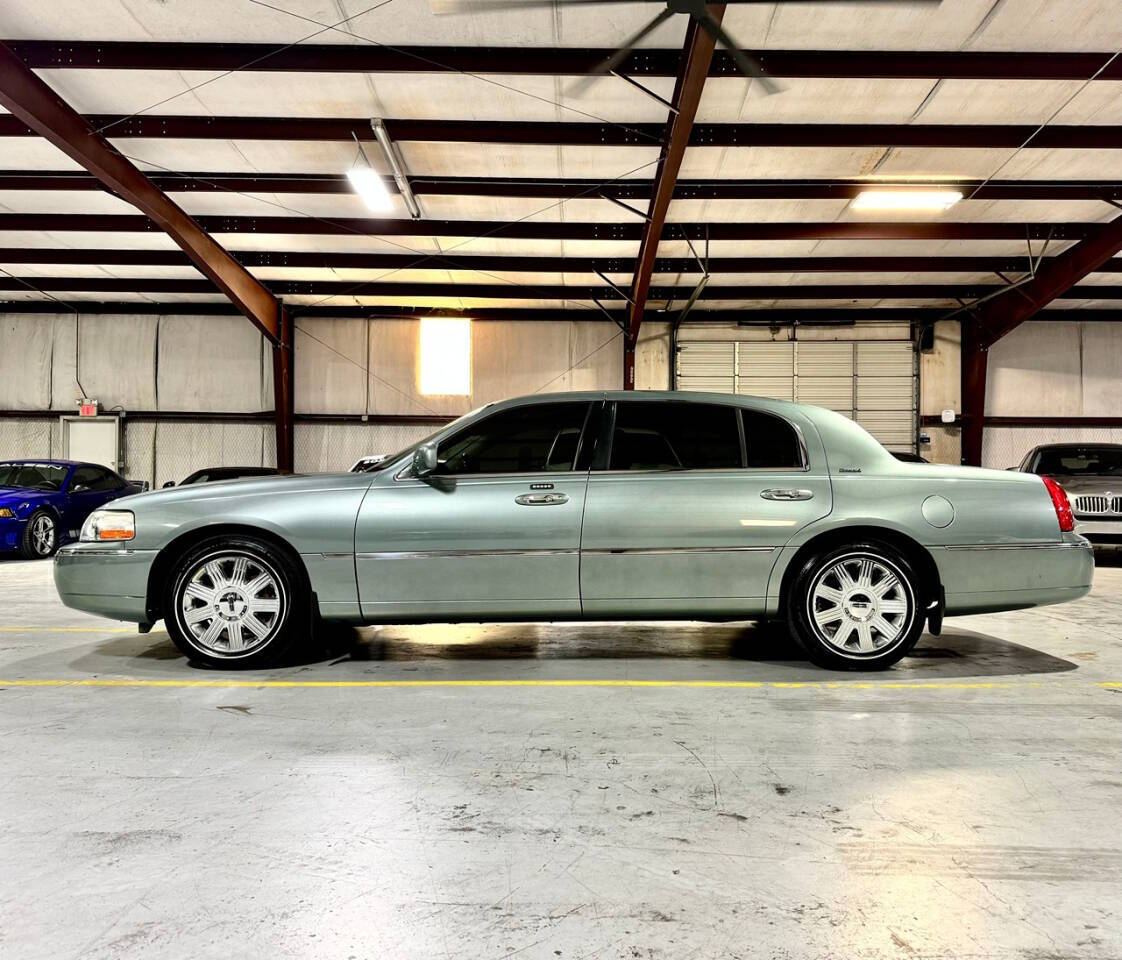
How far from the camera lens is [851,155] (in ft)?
33.4

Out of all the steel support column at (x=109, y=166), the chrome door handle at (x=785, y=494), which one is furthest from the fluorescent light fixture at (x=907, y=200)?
the steel support column at (x=109, y=166)

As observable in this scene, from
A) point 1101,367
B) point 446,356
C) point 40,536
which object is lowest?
point 40,536

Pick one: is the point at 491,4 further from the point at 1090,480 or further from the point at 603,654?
the point at 1090,480

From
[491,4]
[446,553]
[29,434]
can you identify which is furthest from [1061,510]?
[29,434]

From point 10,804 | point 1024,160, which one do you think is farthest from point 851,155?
point 10,804

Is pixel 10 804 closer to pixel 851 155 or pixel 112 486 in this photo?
pixel 112 486

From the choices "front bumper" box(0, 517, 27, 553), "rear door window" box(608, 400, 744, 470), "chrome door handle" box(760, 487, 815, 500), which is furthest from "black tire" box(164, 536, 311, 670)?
"front bumper" box(0, 517, 27, 553)

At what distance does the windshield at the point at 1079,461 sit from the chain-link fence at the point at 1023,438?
306 inches

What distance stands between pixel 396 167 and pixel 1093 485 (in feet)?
30.4

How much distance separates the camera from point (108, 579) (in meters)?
3.99

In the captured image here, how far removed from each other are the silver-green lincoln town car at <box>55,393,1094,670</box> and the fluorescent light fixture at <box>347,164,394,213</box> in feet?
23.9

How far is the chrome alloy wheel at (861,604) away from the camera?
398cm

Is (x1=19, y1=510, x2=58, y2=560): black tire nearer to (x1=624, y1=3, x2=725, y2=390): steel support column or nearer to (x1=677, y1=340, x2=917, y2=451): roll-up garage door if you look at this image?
(x1=624, y1=3, x2=725, y2=390): steel support column

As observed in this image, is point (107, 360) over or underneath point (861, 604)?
over
